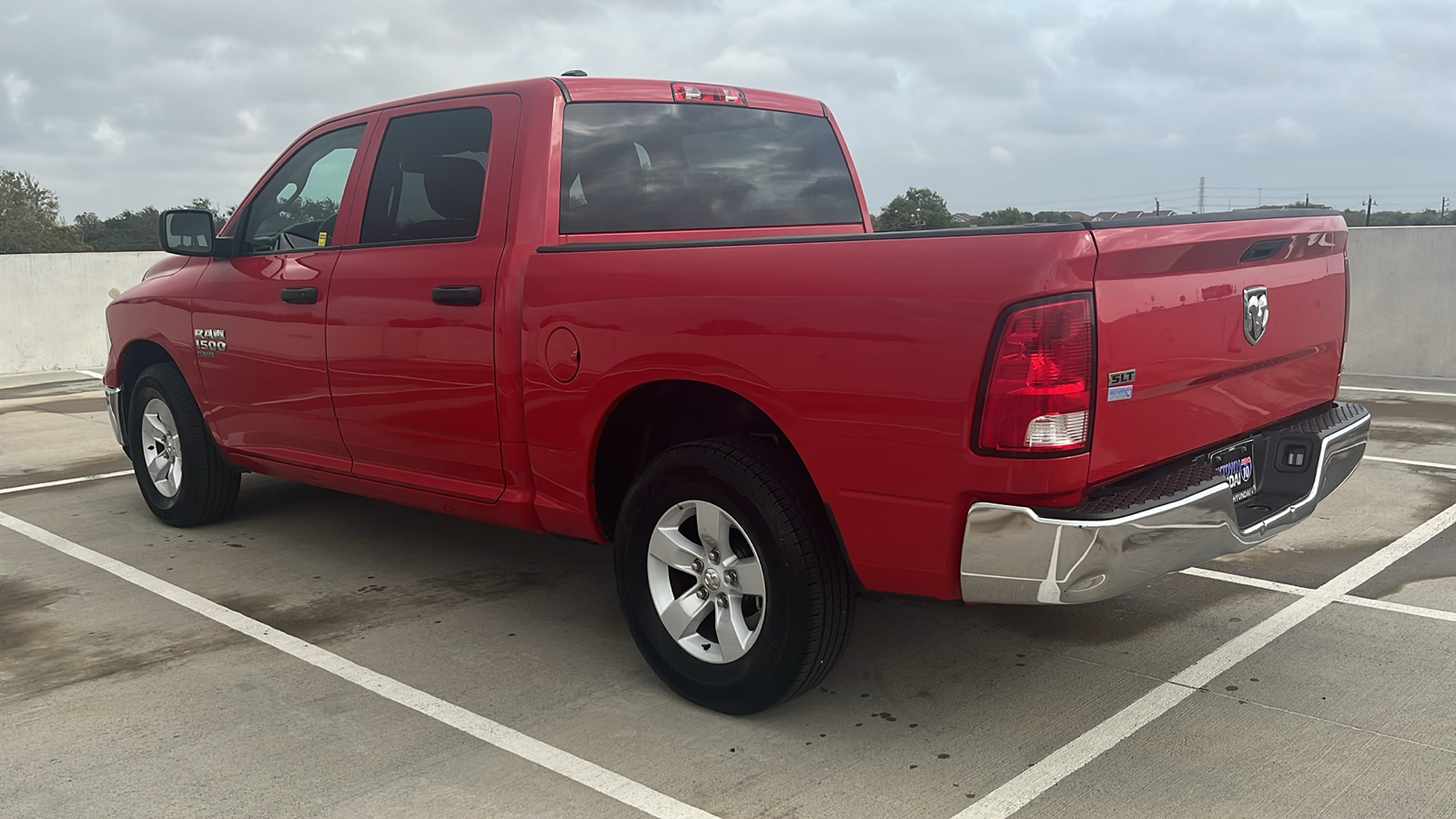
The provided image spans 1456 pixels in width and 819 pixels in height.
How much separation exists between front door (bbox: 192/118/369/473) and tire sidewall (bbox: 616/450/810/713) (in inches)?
67.3

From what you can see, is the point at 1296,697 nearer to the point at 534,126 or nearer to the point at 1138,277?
the point at 1138,277

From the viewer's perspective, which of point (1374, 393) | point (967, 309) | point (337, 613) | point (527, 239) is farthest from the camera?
point (1374, 393)

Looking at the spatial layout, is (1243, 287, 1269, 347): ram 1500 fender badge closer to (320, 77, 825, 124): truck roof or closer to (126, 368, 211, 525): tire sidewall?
(320, 77, 825, 124): truck roof

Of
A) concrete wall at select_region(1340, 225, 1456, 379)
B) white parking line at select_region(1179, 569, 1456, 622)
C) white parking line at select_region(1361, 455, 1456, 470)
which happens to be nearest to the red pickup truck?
white parking line at select_region(1179, 569, 1456, 622)

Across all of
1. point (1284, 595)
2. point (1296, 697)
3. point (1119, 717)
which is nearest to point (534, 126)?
point (1119, 717)

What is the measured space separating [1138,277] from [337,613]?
3221 mm

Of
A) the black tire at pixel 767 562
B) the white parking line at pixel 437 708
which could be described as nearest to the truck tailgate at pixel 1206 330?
the black tire at pixel 767 562

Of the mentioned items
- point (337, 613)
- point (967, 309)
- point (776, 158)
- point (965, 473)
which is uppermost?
point (776, 158)

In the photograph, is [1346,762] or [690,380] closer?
[1346,762]

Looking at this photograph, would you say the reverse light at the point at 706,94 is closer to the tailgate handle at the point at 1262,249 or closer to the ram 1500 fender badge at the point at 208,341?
the tailgate handle at the point at 1262,249

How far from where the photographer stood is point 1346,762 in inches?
123

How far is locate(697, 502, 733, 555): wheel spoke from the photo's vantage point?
11.2 feet

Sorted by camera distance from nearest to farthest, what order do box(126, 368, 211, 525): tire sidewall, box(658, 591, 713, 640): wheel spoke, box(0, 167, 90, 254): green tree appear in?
box(658, 591, 713, 640): wheel spoke → box(126, 368, 211, 525): tire sidewall → box(0, 167, 90, 254): green tree

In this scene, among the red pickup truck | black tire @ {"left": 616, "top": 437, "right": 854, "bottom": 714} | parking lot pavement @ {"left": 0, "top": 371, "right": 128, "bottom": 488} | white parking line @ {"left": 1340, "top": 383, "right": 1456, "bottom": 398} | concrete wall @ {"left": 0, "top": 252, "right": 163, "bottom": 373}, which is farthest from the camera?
concrete wall @ {"left": 0, "top": 252, "right": 163, "bottom": 373}
